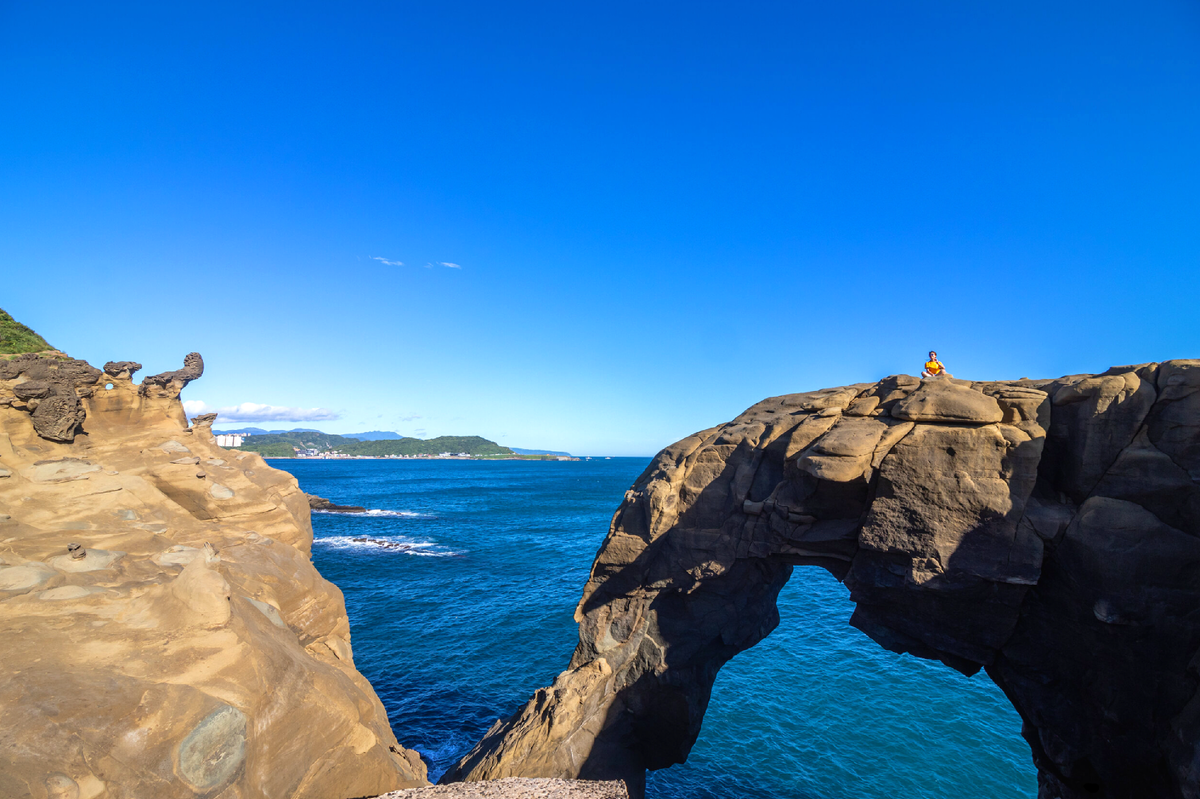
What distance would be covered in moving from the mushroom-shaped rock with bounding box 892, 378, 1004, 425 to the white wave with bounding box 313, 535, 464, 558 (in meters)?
46.3

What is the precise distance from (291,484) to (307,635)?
30.3 feet

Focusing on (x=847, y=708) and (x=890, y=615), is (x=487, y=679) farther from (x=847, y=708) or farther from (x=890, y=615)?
(x=890, y=615)

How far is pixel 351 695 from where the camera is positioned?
1277 cm

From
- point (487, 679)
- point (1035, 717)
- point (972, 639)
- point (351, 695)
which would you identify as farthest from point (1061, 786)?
point (487, 679)

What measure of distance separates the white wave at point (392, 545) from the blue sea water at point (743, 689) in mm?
2110

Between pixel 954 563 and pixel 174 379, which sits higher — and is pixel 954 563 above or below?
below

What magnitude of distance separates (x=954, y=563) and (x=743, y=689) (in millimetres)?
18736

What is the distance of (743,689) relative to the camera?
87.1ft

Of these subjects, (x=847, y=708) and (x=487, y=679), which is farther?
(x=487, y=679)

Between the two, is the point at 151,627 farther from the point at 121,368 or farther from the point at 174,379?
the point at 174,379

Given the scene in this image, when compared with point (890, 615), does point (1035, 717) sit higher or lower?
lower

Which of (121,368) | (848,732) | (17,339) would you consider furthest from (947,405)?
(17,339)

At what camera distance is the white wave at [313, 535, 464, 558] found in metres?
51.9

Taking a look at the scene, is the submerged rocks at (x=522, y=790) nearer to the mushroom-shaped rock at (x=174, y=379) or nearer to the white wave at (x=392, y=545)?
the mushroom-shaped rock at (x=174, y=379)
